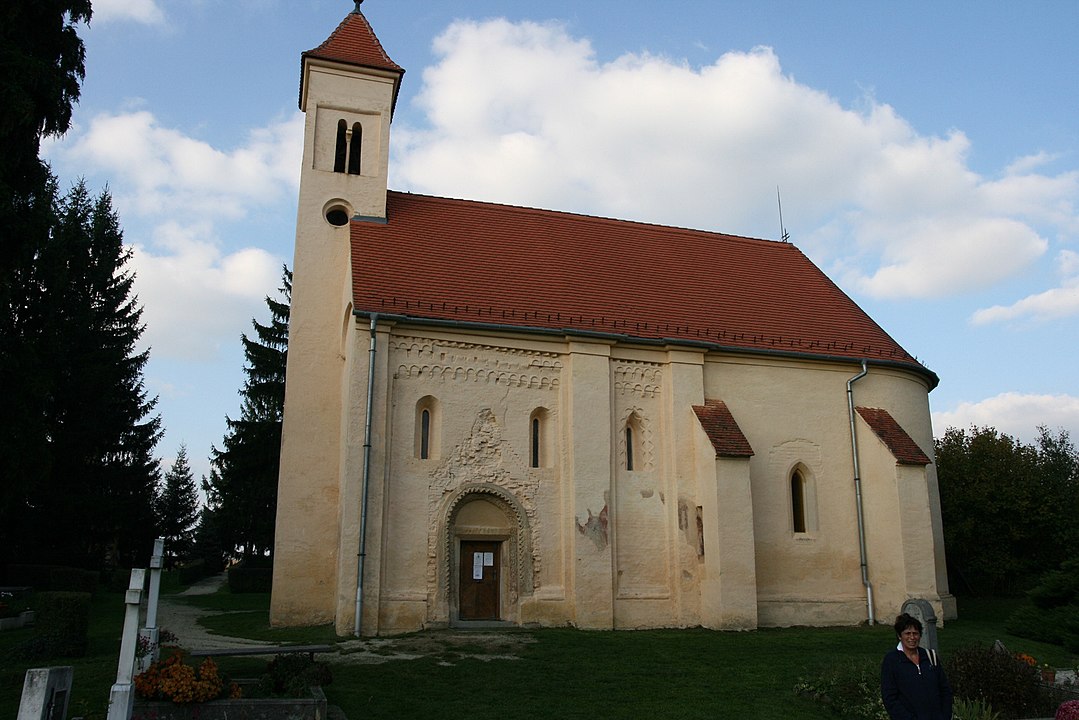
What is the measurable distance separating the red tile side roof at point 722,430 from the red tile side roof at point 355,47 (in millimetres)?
12582

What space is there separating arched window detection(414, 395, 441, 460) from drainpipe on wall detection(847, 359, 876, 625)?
421 inches

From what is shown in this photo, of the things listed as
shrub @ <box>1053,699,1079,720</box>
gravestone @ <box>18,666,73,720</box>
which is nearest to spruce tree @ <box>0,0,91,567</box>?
gravestone @ <box>18,666,73,720</box>

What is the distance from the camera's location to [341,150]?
21953 millimetres

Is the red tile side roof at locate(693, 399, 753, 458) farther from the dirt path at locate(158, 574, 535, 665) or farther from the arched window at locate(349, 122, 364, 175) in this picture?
the arched window at locate(349, 122, 364, 175)

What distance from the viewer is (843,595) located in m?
19.6

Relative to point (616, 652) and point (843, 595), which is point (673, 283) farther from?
point (616, 652)

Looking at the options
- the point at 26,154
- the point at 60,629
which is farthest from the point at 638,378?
the point at 26,154

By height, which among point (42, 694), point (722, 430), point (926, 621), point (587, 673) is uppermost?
point (722, 430)

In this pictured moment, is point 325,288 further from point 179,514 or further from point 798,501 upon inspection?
point 179,514

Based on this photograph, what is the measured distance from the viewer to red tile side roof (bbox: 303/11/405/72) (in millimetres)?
22234

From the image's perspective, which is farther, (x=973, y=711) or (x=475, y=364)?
(x=475, y=364)

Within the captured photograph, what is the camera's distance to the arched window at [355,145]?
71.6ft

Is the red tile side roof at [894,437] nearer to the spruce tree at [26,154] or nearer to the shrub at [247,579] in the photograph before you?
the spruce tree at [26,154]

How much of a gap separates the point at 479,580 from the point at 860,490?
991cm
